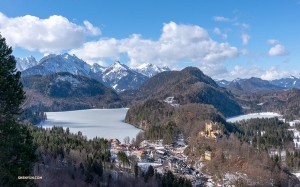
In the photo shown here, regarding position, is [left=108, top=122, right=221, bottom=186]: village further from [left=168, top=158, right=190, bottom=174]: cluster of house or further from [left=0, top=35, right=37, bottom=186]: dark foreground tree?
[left=0, top=35, right=37, bottom=186]: dark foreground tree

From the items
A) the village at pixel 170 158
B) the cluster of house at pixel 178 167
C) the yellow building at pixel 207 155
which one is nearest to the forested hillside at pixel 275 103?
the village at pixel 170 158

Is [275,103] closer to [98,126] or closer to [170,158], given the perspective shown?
[98,126]

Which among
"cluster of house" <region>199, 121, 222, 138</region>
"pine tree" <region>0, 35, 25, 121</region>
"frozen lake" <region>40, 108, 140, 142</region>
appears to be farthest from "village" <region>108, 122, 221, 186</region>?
"pine tree" <region>0, 35, 25, 121</region>

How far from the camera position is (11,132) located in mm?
9039

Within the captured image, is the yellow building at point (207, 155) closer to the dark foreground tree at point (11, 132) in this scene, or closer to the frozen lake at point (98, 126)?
the frozen lake at point (98, 126)

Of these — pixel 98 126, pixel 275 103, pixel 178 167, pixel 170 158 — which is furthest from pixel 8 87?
pixel 275 103

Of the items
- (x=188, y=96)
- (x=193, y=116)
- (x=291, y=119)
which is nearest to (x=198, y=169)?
(x=193, y=116)

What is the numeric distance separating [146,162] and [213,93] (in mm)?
115428

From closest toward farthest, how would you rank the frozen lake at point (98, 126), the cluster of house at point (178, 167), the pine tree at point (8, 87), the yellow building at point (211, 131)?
1. the pine tree at point (8, 87)
2. the cluster of house at point (178, 167)
3. the yellow building at point (211, 131)
4. the frozen lake at point (98, 126)

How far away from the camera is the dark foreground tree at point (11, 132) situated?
338 inches

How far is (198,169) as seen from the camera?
4175 centimetres

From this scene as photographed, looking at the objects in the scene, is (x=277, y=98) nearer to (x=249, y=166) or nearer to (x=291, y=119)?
(x=291, y=119)

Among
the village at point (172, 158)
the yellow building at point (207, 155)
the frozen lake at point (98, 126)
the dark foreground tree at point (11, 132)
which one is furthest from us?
the frozen lake at point (98, 126)

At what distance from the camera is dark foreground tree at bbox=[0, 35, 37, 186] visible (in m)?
8.59
